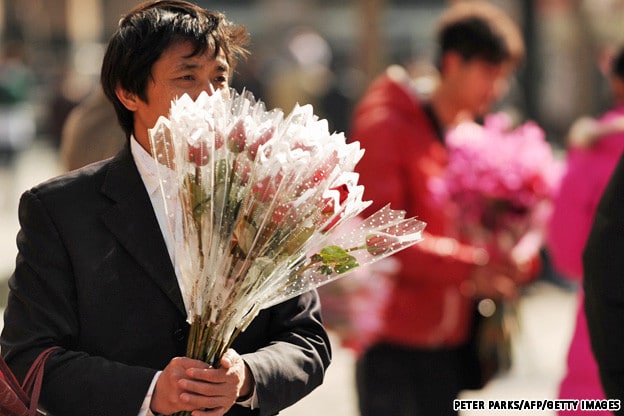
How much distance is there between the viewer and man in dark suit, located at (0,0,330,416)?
253 centimetres

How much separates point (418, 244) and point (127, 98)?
2.11 m

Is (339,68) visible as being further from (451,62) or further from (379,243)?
(379,243)

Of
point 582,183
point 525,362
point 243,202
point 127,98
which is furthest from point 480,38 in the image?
point 525,362

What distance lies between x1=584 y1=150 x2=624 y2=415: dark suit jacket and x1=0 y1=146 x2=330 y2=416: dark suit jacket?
0.78m

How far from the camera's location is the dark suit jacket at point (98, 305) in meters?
2.54

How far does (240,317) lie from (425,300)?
7.60 ft

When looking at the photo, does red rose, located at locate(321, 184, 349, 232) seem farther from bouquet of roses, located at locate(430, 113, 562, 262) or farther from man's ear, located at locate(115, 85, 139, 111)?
bouquet of roses, located at locate(430, 113, 562, 262)

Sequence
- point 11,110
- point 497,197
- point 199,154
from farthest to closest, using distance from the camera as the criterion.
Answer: point 11,110 → point 497,197 → point 199,154

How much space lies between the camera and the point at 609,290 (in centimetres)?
295

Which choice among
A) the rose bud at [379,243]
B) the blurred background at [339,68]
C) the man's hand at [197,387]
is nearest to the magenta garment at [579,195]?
the blurred background at [339,68]

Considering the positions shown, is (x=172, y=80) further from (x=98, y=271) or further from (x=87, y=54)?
(x=87, y=54)

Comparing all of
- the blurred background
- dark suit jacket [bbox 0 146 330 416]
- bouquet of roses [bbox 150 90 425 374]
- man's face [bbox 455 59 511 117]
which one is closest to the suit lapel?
dark suit jacket [bbox 0 146 330 416]

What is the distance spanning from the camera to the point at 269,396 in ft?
8.67

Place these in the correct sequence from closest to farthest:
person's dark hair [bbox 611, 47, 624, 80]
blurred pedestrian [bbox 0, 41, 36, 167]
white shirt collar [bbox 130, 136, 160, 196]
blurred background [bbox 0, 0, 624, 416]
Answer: white shirt collar [bbox 130, 136, 160, 196], person's dark hair [bbox 611, 47, 624, 80], blurred background [bbox 0, 0, 624, 416], blurred pedestrian [bbox 0, 41, 36, 167]
